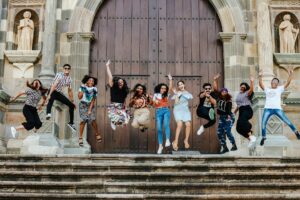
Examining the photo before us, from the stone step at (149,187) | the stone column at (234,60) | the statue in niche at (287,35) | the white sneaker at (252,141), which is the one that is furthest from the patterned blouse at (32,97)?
the statue in niche at (287,35)

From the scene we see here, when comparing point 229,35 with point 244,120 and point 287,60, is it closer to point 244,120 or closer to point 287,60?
point 287,60

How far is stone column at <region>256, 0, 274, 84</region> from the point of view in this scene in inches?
459

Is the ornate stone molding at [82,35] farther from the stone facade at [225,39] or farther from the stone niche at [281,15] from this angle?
the stone niche at [281,15]

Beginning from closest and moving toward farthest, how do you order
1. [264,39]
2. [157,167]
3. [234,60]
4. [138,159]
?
[157,167] → [138,159] → [264,39] → [234,60]

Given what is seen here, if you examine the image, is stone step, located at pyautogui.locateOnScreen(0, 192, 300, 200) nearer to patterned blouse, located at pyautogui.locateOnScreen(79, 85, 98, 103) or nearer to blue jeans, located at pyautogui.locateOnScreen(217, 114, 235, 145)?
blue jeans, located at pyautogui.locateOnScreen(217, 114, 235, 145)

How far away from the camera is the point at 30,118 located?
33.4 ft

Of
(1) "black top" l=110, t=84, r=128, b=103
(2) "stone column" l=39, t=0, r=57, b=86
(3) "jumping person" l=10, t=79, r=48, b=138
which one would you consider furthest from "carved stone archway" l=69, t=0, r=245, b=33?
(1) "black top" l=110, t=84, r=128, b=103

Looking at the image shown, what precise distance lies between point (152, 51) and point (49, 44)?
2.45 metres

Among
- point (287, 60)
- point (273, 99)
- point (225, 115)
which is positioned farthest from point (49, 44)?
point (287, 60)

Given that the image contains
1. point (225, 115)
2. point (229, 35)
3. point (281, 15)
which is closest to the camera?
point (225, 115)

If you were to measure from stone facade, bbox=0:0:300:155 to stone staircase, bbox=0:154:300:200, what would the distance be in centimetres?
Answer: 354

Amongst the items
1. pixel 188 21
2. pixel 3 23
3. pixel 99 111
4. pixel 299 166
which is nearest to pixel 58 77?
pixel 99 111

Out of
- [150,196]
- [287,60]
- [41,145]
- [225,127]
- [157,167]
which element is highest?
[287,60]

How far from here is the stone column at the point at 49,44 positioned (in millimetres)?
11617
